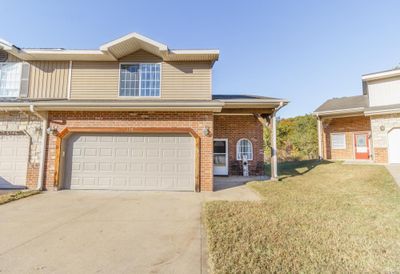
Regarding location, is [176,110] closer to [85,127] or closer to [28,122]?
[85,127]

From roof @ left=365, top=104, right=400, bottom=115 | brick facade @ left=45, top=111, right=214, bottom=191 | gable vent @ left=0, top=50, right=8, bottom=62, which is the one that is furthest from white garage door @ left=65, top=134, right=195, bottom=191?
roof @ left=365, top=104, right=400, bottom=115

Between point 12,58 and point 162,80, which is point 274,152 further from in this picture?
point 12,58

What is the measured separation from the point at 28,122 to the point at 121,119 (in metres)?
3.82

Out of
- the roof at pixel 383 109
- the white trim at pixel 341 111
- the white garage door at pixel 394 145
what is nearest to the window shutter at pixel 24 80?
the white trim at pixel 341 111

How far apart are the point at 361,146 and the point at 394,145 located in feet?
6.52

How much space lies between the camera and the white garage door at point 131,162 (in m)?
7.92

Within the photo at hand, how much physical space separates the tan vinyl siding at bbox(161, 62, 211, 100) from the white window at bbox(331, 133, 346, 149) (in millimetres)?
11367

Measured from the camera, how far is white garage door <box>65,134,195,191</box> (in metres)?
7.92

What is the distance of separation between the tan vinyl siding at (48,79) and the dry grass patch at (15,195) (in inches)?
171

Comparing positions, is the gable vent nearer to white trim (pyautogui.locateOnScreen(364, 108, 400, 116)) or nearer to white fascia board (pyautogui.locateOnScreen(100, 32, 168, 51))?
white fascia board (pyautogui.locateOnScreen(100, 32, 168, 51))

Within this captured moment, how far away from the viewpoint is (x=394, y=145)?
12203 mm

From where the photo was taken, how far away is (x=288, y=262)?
2.87 metres

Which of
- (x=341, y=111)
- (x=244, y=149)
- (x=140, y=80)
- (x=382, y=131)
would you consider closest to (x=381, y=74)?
(x=341, y=111)

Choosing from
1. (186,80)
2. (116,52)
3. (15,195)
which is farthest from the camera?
(186,80)
